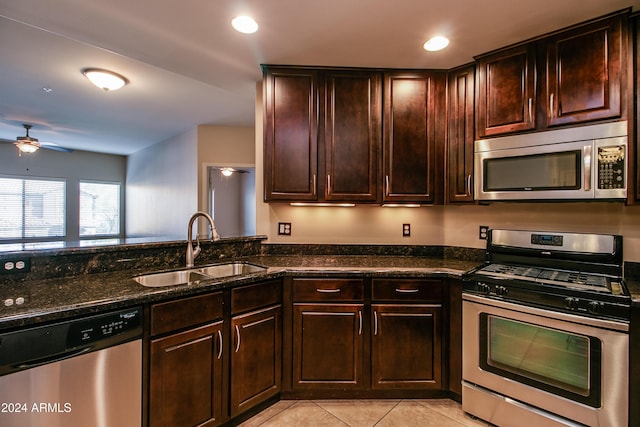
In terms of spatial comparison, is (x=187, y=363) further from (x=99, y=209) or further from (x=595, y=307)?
(x=99, y=209)

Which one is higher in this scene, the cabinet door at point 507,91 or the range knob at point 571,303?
the cabinet door at point 507,91

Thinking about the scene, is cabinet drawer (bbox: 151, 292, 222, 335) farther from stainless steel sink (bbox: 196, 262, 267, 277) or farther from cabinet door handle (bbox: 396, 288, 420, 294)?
cabinet door handle (bbox: 396, 288, 420, 294)

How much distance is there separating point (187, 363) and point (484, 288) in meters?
1.76

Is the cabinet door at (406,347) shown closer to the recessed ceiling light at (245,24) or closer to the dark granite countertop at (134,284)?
the dark granite countertop at (134,284)

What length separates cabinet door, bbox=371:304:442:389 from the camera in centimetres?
204

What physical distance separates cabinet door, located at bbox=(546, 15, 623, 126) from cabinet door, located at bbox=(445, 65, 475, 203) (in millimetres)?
475

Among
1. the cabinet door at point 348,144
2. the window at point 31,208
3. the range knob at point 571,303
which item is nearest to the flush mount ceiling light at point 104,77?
the cabinet door at point 348,144

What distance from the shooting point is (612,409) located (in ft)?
4.82

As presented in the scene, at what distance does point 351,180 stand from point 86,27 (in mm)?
1979

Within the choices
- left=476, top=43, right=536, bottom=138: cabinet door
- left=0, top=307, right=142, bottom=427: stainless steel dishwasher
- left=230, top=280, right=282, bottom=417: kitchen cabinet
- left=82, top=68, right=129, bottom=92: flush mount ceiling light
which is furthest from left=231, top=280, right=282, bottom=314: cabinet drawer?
left=82, top=68, right=129, bottom=92: flush mount ceiling light

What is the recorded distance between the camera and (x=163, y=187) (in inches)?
222

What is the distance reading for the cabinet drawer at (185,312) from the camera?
4.79ft

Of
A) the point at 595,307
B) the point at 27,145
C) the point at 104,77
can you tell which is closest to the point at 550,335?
the point at 595,307

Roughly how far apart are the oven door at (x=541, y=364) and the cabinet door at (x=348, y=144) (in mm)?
1102
